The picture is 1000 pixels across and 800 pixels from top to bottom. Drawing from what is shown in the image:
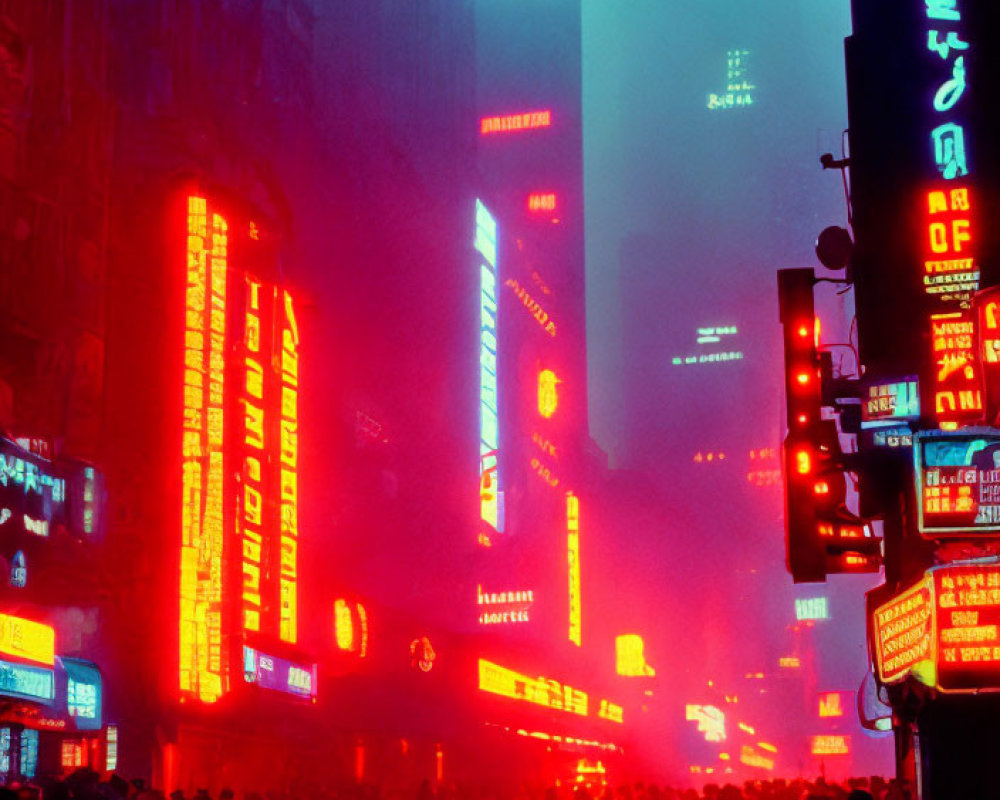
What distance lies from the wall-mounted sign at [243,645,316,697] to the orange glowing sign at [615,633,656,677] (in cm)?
4224

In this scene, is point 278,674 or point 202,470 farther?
point 278,674

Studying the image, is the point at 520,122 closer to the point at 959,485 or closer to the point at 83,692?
the point at 83,692

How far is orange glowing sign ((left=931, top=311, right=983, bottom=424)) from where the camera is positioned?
15664 millimetres

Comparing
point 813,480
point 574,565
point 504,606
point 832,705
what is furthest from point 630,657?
point 813,480

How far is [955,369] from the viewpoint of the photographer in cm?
1598

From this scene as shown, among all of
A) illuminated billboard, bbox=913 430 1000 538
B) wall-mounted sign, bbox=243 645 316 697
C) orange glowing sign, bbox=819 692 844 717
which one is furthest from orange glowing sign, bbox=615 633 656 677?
illuminated billboard, bbox=913 430 1000 538

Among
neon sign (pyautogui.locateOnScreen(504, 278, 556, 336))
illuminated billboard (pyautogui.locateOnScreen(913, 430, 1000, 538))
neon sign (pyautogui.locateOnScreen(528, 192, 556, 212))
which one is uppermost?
neon sign (pyautogui.locateOnScreen(528, 192, 556, 212))

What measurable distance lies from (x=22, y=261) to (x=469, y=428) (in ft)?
82.7

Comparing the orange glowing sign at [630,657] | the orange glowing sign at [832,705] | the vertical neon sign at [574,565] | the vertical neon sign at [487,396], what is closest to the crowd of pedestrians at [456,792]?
the vertical neon sign at [487,396]

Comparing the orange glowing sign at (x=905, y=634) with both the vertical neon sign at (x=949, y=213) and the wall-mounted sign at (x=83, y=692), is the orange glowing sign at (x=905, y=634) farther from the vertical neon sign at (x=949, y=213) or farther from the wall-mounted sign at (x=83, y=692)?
the wall-mounted sign at (x=83, y=692)

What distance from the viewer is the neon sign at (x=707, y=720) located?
266 ft

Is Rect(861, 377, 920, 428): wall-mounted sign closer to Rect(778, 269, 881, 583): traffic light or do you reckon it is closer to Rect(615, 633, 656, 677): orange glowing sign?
Rect(778, 269, 881, 583): traffic light

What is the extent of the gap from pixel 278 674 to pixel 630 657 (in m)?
45.2

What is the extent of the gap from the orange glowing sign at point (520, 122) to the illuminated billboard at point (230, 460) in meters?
48.0
